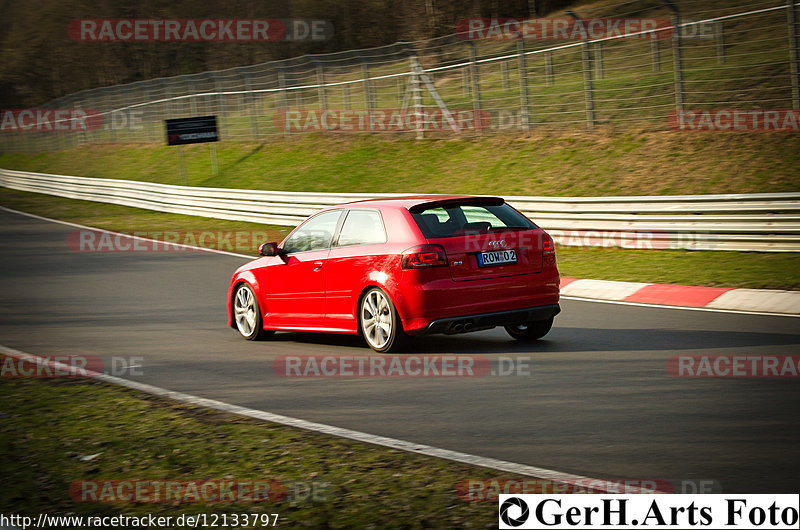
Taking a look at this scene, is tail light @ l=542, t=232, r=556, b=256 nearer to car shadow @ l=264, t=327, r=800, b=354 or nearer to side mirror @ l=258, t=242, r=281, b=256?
car shadow @ l=264, t=327, r=800, b=354

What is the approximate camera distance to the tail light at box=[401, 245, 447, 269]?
9141mm

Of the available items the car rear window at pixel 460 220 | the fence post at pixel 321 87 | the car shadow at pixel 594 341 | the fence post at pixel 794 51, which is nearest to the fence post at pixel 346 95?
the fence post at pixel 321 87

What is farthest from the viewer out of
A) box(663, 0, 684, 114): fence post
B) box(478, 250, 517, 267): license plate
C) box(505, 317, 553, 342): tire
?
box(663, 0, 684, 114): fence post

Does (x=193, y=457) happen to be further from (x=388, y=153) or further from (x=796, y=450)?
(x=388, y=153)

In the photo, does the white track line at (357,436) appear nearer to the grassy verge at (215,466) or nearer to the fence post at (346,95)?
the grassy verge at (215,466)

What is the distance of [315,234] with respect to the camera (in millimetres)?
10594

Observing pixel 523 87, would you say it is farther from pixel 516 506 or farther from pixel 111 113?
pixel 111 113

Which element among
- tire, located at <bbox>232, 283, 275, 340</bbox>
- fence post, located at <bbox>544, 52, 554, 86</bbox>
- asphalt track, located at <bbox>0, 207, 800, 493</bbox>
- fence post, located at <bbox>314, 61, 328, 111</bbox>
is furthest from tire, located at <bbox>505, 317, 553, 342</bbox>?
fence post, located at <bbox>314, 61, 328, 111</bbox>

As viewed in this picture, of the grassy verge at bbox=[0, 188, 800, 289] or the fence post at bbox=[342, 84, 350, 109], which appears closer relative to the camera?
the grassy verge at bbox=[0, 188, 800, 289]

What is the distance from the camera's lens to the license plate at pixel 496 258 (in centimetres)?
931

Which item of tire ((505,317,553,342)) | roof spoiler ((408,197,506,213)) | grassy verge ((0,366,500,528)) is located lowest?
grassy verge ((0,366,500,528))

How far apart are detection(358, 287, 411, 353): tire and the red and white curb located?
4397 millimetres

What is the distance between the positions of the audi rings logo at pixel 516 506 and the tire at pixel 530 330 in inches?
216

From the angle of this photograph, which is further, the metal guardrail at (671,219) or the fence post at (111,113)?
A: the fence post at (111,113)
